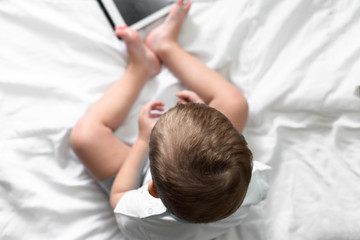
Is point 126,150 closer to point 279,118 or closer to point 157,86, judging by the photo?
point 157,86

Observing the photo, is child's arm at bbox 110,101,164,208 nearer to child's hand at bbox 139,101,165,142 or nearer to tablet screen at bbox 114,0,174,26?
child's hand at bbox 139,101,165,142

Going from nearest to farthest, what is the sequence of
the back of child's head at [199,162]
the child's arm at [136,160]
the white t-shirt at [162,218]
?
the back of child's head at [199,162] < the white t-shirt at [162,218] < the child's arm at [136,160]

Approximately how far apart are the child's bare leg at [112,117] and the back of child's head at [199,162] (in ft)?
0.92

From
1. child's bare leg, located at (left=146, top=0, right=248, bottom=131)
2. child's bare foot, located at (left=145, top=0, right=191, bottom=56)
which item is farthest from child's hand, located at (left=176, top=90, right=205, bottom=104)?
child's bare foot, located at (left=145, top=0, right=191, bottom=56)

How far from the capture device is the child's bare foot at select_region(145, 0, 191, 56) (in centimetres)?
80

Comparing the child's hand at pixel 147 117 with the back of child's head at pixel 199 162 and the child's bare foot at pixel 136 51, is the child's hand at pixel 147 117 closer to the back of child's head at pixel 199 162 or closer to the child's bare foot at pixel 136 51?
the child's bare foot at pixel 136 51

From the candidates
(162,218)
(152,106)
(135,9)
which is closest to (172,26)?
(135,9)

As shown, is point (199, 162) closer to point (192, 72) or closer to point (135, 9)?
point (192, 72)

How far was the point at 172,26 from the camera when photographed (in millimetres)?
801

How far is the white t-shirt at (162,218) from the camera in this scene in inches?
24.0

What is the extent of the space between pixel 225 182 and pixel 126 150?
363 mm

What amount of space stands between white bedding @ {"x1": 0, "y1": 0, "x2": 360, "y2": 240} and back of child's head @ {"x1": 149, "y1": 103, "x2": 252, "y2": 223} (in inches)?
11.5

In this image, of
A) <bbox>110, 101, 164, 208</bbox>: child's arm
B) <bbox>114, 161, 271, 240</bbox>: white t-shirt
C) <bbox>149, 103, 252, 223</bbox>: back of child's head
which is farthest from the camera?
<bbox>110, 101, 164, 208</bbox>: child's arm

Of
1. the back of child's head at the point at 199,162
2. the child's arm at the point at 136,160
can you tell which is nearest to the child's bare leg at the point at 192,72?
the child's arm at the point at 136,160
